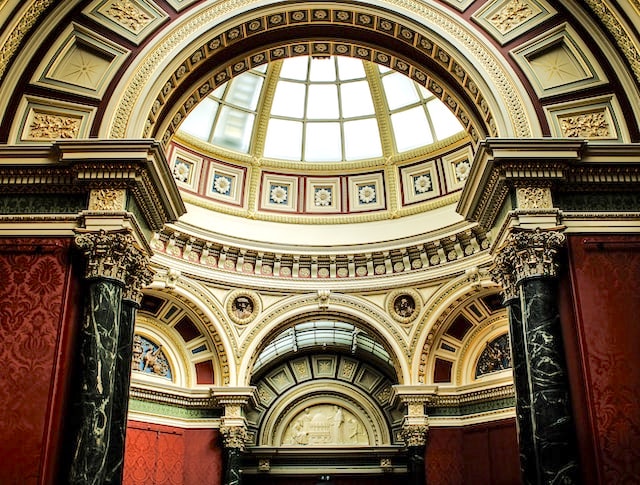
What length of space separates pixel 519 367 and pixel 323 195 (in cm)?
1151

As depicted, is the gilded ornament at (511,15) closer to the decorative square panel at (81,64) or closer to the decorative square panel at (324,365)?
the decorative square panel at (81,64)

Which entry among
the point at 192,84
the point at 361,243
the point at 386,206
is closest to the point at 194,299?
the point at 361,243

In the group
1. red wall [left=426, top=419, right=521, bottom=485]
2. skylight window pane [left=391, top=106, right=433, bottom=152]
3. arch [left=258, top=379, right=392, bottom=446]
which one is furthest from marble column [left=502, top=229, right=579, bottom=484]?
arch [left=258, top=379, right=392, bottom=446]

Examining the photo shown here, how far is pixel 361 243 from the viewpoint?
61.4 feet

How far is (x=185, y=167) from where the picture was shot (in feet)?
60.0

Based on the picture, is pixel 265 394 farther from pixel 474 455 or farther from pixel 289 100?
pixel 289 100

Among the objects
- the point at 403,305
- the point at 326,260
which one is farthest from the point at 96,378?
the point at 403,305

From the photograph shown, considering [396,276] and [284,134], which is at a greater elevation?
[284,134]

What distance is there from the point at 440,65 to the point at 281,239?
8754mm

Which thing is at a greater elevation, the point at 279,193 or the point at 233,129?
the point at 233,129

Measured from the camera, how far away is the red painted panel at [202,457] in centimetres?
1697

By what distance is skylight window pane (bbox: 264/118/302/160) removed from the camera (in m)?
19.7

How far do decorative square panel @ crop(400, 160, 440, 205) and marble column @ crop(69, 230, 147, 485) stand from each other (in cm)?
1093

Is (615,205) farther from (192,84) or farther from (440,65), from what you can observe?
(192,84)
